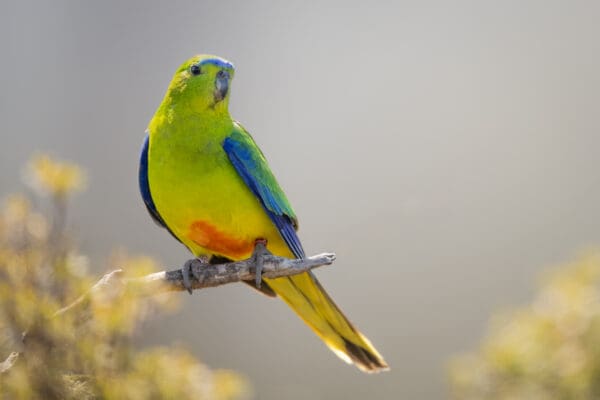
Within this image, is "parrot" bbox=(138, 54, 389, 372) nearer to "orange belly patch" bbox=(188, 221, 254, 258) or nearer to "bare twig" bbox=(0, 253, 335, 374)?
"orange belly patch" bbox=(188, 221, 254, 258)

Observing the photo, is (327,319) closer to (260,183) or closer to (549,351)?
(260,183)

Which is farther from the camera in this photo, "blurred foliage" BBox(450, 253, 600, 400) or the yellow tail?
the yellow tail

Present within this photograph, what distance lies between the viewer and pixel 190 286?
9.36ft

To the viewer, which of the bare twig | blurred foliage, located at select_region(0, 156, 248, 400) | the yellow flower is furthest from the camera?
the bare twig

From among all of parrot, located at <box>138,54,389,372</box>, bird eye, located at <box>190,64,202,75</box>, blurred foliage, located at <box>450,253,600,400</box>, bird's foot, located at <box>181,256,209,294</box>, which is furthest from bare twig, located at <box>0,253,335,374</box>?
bird eye, located at <box>190,64,202,75</box>

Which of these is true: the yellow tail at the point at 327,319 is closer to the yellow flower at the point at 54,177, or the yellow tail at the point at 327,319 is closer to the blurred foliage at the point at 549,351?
the blurred foliage at the point at 549,351

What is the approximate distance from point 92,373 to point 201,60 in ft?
5.32

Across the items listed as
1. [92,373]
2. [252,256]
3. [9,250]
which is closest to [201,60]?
[252,256]

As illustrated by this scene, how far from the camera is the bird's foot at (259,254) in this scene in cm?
272

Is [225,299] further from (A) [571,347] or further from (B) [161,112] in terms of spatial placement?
(A) [571,347]

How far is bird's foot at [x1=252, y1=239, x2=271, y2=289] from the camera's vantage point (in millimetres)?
2721

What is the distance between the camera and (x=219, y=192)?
280 centimetres

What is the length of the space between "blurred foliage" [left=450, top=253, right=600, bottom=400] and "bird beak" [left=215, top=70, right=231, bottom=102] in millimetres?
1419

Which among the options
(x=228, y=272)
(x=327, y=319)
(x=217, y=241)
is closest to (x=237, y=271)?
(x=228, y=272)
